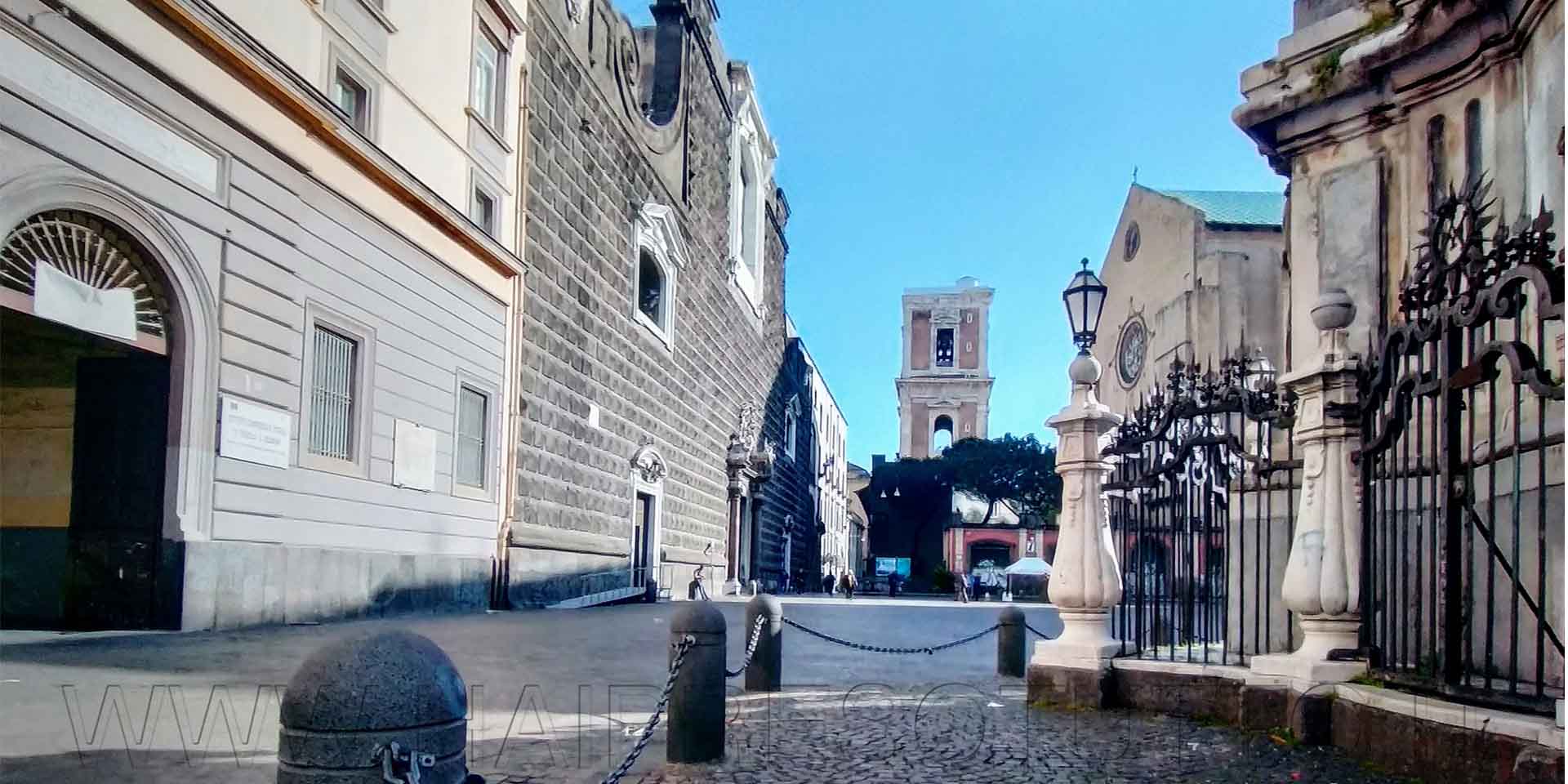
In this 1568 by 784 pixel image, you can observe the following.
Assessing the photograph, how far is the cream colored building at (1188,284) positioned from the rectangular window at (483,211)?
17.9 metres

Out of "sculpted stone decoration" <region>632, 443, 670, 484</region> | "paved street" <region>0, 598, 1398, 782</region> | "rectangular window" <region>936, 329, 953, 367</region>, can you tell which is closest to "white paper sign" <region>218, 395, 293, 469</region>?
"paved street" <region>0, 598, 1398, 782</region>

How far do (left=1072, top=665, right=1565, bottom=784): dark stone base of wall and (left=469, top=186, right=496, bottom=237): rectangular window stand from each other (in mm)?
11591

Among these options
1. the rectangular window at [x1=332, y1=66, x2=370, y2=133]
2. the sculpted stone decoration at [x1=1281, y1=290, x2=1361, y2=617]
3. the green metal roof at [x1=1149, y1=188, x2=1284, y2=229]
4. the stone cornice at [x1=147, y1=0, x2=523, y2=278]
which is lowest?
the sculpted stone decoration at [x1=1281, y1=290, x2=1361, y2=617]

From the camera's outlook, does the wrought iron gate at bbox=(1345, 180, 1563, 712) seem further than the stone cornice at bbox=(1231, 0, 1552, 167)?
No

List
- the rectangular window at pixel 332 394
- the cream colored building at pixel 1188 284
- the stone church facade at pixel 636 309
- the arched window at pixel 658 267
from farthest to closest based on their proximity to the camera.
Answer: the cream colored building at pixel 1188 284 < the arched window at pixel 658 267 < the stone church facade at pixel 636 309 < the rectangular window at pixel 332 394

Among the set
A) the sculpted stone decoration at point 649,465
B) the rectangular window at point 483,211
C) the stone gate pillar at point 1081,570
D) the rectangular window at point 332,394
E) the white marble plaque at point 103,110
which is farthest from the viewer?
the sculpted stone decoration at point 649,465

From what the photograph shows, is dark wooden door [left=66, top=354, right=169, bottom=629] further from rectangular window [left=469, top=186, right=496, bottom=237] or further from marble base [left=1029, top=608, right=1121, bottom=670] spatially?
marble base [left=1029, top=608, right=1121, bottom=670]

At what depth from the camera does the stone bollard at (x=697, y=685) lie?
542cm

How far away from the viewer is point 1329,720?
621 cm

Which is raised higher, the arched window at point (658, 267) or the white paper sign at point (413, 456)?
the arched window at point (658, 267)

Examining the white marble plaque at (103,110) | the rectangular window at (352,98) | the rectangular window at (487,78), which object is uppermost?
the rectangular window at (487,78)

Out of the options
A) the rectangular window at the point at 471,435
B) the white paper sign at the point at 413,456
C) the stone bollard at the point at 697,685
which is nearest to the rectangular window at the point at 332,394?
the white paper sign at the point at 413,456

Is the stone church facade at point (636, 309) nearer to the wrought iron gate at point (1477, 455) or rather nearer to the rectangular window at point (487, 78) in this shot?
the rectangular window at point (487, 78)

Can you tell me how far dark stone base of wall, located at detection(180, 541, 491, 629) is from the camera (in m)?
10.7
